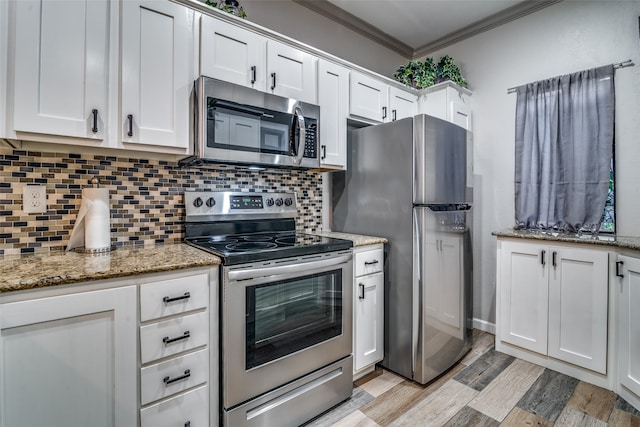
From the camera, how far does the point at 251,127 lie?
1.80 m

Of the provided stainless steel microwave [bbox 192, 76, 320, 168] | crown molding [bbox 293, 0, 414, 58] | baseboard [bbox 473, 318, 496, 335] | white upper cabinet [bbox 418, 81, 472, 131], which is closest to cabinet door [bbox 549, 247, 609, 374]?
baseboard [bbox 473, 318, 496, 335]

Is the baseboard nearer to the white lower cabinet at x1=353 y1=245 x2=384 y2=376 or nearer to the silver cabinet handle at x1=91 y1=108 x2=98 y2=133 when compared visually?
the white lower cabinet at x1=353 y1=245 x2=384 y2=376

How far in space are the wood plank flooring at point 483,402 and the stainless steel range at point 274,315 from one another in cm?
19

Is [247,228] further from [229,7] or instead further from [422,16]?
[422,16]

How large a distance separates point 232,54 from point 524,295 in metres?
2.66

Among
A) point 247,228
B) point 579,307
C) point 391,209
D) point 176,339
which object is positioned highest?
point 391,209

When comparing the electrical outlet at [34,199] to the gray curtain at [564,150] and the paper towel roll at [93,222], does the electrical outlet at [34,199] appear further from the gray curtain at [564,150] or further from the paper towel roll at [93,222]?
the gray curtain at [564,150]

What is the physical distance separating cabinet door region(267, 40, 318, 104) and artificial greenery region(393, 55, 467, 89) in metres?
1.24

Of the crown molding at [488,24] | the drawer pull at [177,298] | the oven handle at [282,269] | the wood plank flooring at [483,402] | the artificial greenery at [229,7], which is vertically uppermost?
the crown molding at [488,24]

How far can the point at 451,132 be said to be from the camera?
7.28 ft

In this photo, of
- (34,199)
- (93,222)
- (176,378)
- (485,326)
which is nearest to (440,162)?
(485,326)

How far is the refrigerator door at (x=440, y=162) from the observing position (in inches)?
79.5

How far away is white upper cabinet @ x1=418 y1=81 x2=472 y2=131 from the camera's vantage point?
282cm

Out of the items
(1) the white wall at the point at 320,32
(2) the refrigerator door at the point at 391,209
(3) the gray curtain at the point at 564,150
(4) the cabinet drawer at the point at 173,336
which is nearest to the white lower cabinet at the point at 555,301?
(3) the gray curtain at the point at 564,150
